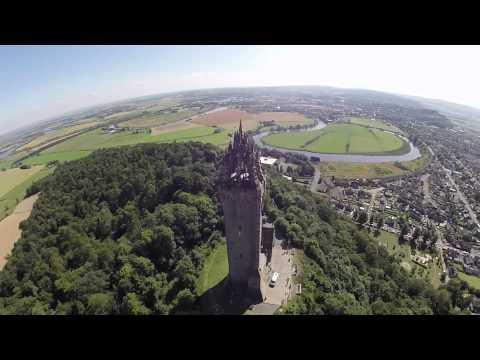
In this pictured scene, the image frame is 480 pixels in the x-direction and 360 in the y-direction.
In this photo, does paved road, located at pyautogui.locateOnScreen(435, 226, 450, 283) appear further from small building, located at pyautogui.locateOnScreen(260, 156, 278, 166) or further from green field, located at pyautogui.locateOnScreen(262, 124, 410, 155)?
green field, located at pyautogui.locateOnScreen(262, 124, 410, 155)

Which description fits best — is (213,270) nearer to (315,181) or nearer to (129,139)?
(315,181)

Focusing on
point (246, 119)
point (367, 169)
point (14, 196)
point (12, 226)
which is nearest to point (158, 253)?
point (12, 226)

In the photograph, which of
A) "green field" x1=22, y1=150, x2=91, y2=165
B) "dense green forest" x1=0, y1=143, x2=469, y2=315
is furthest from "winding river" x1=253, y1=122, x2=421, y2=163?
"green field" x1=22, y1=150, x2=91, y2=165

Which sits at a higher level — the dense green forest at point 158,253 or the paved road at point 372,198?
the dense green forest at point 158,253

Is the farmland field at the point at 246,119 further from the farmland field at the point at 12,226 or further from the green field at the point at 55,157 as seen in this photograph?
the farmland field at the point at 12,226

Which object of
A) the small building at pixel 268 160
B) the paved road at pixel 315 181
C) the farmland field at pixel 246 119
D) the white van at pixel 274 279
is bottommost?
the paved road at pixel 315 181

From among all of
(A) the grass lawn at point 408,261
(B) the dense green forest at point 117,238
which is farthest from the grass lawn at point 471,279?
(B) the dense green forest at point 117,238

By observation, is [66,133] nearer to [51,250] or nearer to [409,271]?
[51,250]

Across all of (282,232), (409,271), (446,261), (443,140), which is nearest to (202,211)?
(282,232)
